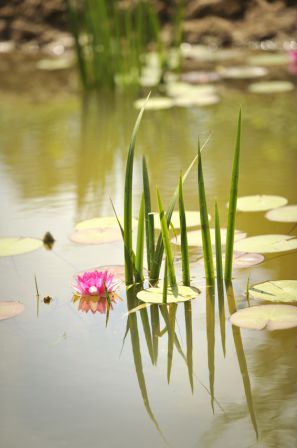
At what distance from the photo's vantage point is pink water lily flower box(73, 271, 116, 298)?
164cm

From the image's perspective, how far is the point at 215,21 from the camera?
4.80m

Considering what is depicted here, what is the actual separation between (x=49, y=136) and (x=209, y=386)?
1.85 metres

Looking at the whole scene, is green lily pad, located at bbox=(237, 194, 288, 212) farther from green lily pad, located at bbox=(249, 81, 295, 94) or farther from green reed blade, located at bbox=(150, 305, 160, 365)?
green lily pad, located at bbox=(249, 81, 295, 94)

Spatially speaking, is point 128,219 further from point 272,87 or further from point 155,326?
point 272,87

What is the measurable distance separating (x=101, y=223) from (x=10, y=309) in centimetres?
48

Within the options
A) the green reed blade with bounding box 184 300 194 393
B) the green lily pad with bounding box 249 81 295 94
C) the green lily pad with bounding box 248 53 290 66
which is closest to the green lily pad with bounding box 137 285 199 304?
the green reed blade with bounding box 184 300 194 393

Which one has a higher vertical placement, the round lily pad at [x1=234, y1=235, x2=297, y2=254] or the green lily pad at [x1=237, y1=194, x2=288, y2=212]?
the round lily pad at [x1=234, y1=235, x2=297, y2=254]

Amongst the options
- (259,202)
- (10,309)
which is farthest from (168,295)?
(259,202)

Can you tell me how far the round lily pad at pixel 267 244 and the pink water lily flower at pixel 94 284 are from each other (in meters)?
0.33

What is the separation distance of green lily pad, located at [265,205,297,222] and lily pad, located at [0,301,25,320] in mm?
696

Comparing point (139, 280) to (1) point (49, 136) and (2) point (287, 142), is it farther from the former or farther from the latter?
(1) point (49, 136)

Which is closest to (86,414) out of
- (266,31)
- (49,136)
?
(49,136)

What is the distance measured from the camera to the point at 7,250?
1.91 m

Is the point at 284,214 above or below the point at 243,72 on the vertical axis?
above
